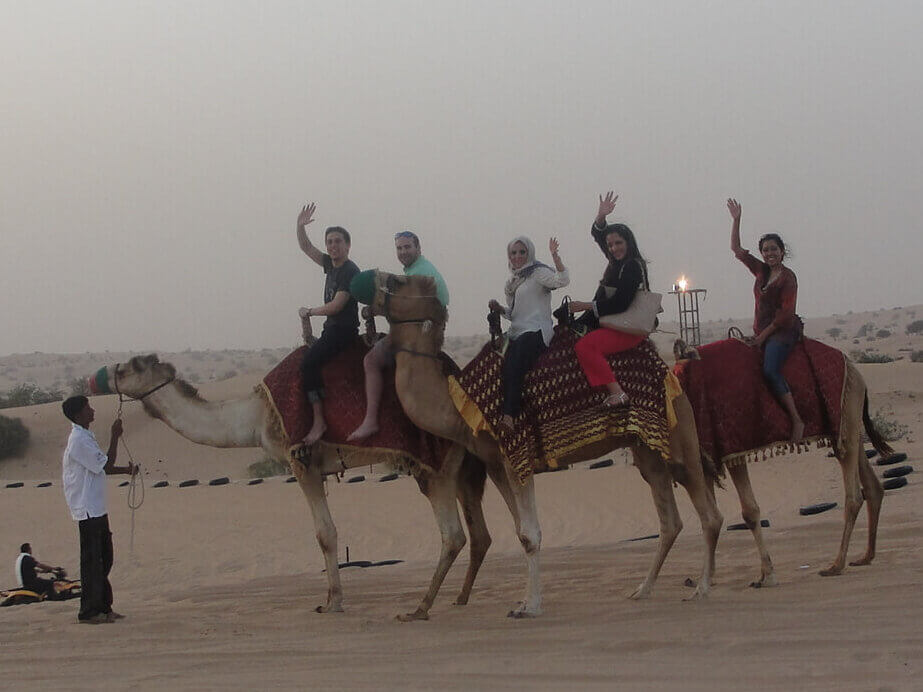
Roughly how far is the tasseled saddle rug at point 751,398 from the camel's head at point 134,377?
13.3ft

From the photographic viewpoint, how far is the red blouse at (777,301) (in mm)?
9117

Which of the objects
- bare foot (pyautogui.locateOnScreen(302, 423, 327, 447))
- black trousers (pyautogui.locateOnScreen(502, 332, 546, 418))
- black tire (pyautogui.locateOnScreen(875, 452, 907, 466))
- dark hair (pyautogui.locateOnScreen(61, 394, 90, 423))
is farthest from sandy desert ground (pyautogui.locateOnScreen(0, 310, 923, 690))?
dark hair (pyautogui.locateOnScreen(61, 394, 90, 423))

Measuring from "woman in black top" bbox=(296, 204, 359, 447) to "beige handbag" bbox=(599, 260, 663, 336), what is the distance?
196 centimetres

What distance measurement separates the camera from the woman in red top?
902 cm

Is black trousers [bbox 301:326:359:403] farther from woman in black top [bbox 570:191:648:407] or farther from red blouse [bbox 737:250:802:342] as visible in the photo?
red blouse [bbox 737:250:802:342]

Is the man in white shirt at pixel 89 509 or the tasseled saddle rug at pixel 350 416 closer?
the tasseled saddle rug at pixel 350 416

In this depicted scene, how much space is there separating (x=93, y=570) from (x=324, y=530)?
1.74m

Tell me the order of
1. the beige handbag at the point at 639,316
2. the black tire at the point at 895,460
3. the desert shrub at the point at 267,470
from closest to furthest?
the beige handbag at the point at 639,316 → the black tire at the point at 895,460 → the desert shrub at the point at 267,470

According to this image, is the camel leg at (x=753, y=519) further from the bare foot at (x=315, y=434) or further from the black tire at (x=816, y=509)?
the black tire at (x=816, y=509)

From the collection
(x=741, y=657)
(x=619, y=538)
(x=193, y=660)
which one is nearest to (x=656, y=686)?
(x=741, y=657)

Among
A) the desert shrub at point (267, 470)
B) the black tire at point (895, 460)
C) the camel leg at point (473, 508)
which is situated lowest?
the desert shrub at point (267, 470)

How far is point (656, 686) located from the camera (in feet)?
17.3

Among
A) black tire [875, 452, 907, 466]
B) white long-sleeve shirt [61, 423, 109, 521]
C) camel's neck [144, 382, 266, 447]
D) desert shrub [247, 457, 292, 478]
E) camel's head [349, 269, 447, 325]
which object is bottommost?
desert shrub [247, 457, 292, 478]

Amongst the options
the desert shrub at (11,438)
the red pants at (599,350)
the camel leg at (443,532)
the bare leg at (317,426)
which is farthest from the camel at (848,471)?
the desert shrub at (11,438)
